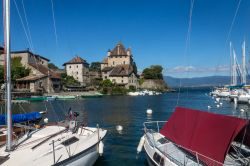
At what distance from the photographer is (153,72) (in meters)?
154

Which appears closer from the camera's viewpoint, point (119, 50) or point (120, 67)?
point (120, 67)

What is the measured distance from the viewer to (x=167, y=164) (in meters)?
13.4

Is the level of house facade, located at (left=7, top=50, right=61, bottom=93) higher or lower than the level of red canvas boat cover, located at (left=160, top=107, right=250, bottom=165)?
higher

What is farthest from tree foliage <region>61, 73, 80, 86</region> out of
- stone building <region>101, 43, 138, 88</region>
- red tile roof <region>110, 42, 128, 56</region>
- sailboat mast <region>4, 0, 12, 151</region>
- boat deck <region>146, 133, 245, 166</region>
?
sailboat mast <region>4, 0, 12, 151</region>

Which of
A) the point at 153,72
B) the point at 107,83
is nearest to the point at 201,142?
the point at 107,83

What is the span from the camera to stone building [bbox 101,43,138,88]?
13350cm

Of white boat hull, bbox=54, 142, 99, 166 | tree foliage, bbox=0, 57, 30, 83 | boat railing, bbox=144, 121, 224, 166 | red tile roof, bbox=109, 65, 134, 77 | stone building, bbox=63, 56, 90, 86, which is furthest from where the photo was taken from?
red tile roof, bbox=109, 65, 134, 77

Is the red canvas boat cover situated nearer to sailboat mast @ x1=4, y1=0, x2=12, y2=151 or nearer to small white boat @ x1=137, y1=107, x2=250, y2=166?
small white boat @ x1=137, y1=107, x2=250, y2=166

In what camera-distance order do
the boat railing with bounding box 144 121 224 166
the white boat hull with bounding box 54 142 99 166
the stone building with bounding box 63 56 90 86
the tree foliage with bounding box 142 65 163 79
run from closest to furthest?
the boat railing with bounding box 144 121 224 166, the white boat hull with bounding box 54 142 99 166, the stone building with bounding box 63 56 90 86, the tree foliage with bounding box 142 65 163 79

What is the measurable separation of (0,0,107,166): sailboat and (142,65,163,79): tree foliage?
13578 cm

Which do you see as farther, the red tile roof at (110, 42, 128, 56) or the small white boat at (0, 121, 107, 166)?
the red tile roof at (110, 42, 128, 56)

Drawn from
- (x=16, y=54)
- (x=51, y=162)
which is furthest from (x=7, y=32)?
(x=16, y=54)

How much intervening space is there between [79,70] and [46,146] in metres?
119

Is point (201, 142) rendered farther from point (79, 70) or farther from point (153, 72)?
point (153, 72)
